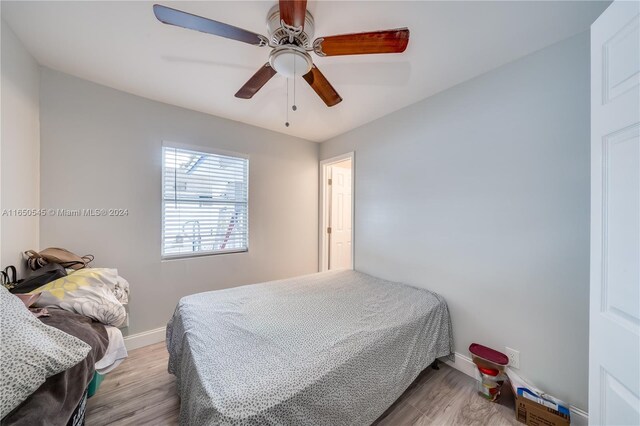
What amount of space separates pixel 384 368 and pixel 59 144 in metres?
3.05

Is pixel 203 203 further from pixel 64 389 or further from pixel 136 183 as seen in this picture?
pixel 64 389

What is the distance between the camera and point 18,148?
5.07 ft

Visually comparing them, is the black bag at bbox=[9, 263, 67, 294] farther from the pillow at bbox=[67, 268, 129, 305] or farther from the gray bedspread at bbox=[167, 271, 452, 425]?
the gray bedspread at bbox=[167, 271, 452, 425]

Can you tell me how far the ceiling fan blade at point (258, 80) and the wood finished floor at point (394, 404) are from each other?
2.28m

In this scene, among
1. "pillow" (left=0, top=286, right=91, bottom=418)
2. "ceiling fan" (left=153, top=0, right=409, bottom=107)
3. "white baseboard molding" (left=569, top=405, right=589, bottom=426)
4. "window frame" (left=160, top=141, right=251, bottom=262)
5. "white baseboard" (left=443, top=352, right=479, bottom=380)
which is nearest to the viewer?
"pillow" (left=0, top=286, right=91, bottom=418)

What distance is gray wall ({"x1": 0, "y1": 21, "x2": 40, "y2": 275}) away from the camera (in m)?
1.41

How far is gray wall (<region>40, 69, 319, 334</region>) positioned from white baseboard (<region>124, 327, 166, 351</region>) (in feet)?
0.22

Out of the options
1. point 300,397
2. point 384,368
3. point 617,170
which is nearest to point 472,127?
point 617,170

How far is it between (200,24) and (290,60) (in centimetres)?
46

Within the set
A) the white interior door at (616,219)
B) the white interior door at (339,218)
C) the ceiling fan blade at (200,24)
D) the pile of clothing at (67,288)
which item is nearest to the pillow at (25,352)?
the pile of clothing at (67,288)

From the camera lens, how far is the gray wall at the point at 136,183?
192 centimetres

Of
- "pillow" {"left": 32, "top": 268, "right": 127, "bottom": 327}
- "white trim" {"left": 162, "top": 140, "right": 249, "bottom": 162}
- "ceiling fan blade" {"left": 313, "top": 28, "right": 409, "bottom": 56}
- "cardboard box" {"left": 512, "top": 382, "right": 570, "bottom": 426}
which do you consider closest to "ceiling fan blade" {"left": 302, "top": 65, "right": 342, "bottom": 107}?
"ceiling fan blade" {"left": 313, "top": 28, "right": 409, "bottom": 56}

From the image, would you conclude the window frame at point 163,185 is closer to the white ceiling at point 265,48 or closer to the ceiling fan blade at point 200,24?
the white ceiling at point 265,48

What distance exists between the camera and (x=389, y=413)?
4.93 feet
